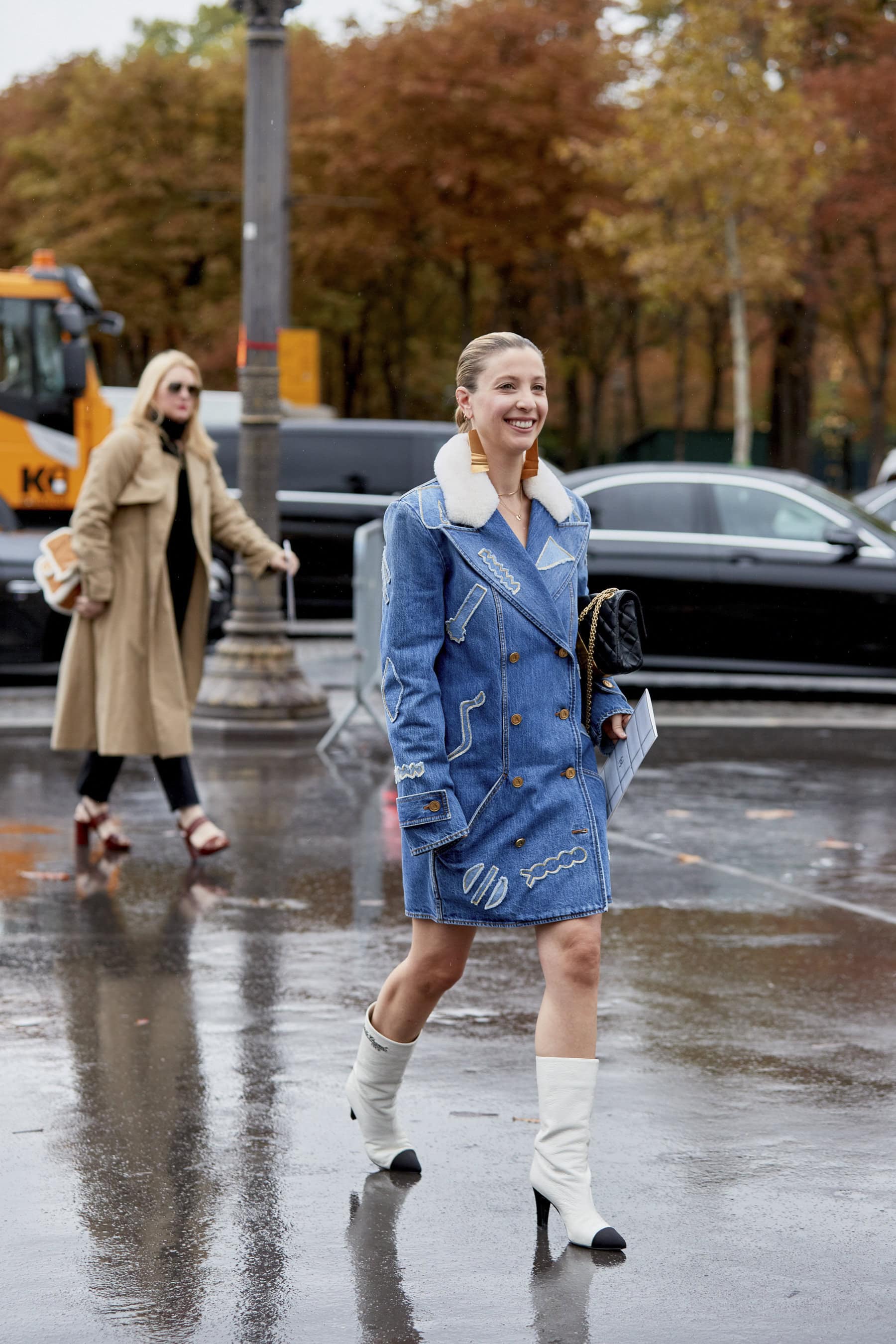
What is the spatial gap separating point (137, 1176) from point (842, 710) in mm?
9710

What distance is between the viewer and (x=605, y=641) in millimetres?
4281

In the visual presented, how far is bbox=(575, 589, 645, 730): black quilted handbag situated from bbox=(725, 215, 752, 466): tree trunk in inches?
1004

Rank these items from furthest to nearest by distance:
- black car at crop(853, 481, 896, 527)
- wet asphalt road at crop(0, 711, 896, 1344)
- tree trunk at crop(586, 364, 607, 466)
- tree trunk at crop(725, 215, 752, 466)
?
1. tree trunk at crop(586, 364, 607, 466)
2. tree trunk at crop(725, 215, 752, 466)
3. black car at crop(853, 481, 896, 527)
4. wet asphalt road at crop(0, 711, 896, 1344)

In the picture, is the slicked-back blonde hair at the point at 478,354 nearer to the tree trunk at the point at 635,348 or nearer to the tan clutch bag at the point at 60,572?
the tan clutch bag at the point at 60,572

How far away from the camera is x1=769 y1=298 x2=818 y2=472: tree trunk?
33969 millimetres

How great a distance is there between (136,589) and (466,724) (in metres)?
3.93

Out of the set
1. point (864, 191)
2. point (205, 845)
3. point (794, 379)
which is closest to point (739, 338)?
point (864, 191)

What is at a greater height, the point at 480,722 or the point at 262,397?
the point at 262,397

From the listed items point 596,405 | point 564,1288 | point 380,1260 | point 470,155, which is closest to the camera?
point 564,1288

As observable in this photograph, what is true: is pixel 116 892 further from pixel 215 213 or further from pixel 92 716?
pixel 215 213

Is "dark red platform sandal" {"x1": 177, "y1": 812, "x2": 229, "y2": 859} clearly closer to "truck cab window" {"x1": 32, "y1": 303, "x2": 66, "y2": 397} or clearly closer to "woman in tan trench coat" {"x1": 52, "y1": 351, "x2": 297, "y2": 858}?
"woman in tan trench coat" {"x1": 52, "y1": 351, "x2": 297, "y2": 858}

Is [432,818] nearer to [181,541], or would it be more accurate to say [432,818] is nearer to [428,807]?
[428,807]

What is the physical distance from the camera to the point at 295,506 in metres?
18.0

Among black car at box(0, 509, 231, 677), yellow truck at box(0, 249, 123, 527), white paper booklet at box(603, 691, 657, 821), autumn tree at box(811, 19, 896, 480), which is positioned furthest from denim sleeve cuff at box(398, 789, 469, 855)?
autumn tree at box(811, 19, 896, 480)
